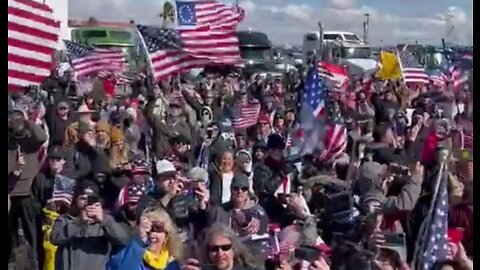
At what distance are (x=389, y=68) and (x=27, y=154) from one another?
9.97 metres

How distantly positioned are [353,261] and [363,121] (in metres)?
7.33

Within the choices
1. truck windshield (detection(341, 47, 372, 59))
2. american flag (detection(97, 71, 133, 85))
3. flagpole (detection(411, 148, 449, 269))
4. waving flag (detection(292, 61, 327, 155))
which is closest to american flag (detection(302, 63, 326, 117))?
waving flag (detection(292, 61, 327, 155))

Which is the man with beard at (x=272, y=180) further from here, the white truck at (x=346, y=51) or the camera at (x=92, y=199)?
the white truck at (x=346, y=51)

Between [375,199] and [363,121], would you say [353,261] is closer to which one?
[375,199]

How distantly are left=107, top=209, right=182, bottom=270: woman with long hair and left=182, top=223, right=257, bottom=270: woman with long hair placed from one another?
0.35 meters

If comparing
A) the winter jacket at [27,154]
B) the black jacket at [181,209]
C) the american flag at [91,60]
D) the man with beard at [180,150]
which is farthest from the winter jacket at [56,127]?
the black jacket at [181,209]

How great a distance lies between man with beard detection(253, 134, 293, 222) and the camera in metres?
9.02

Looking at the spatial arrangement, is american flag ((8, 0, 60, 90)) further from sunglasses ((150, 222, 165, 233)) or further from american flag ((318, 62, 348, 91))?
american flag ((318, 62, 348, 91))

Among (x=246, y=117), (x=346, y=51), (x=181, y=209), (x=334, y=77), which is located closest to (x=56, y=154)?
(x=181, y=209)

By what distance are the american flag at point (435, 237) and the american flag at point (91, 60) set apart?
10296 mm

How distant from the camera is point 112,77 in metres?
19.7

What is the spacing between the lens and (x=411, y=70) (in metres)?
19.7

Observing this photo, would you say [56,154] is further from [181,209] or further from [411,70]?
[411,70]

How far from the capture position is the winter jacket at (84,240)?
25.3 feet
